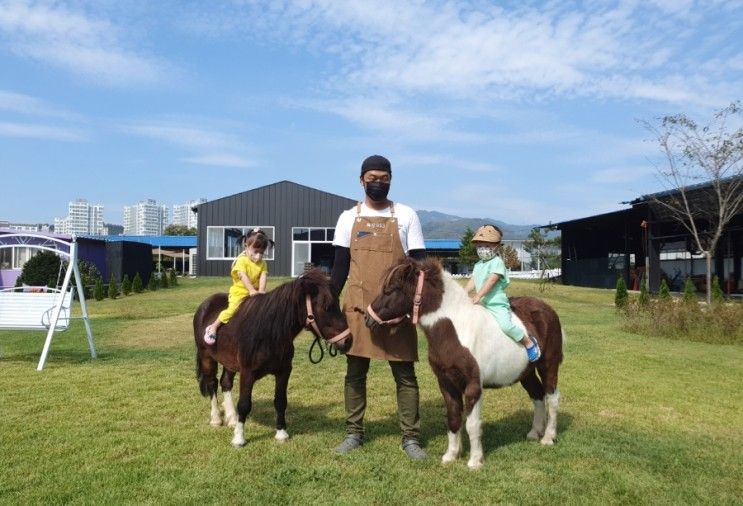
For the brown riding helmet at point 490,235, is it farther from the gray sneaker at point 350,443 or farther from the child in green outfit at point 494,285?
the gray sneaker at point 350,443

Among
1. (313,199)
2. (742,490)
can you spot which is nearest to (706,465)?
(742,490)

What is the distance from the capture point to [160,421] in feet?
18.2

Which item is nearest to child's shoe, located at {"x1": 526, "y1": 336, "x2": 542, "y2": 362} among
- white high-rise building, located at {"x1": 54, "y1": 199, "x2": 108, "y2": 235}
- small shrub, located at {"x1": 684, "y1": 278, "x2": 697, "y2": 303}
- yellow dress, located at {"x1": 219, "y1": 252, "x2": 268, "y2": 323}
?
yellow dress, located at {"x1": 219, "y1": 252, "x2": 268, "y2": 323}

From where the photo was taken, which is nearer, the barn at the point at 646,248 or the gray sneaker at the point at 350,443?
the gray sneaker at the point at 350,443

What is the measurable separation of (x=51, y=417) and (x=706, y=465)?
590cm

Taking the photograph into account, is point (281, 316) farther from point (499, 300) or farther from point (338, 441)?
point (499, 300)

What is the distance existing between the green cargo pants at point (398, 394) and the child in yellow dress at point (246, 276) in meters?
1.24

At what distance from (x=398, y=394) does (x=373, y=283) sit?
0.99 meters

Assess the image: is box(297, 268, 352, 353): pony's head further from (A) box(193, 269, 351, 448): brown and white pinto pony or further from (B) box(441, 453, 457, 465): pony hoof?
(B) box(441, 453, 457, 465): pony hoof

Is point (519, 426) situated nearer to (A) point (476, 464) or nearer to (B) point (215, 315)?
(A) point (476, 464)

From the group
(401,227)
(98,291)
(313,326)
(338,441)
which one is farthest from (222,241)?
(401,227)

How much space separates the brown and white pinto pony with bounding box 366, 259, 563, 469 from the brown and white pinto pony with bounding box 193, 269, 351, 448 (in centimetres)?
43

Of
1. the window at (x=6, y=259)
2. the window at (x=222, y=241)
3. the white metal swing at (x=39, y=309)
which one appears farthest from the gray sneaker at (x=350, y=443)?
the window at (x=222, y=241)

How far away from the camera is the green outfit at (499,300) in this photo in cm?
453
